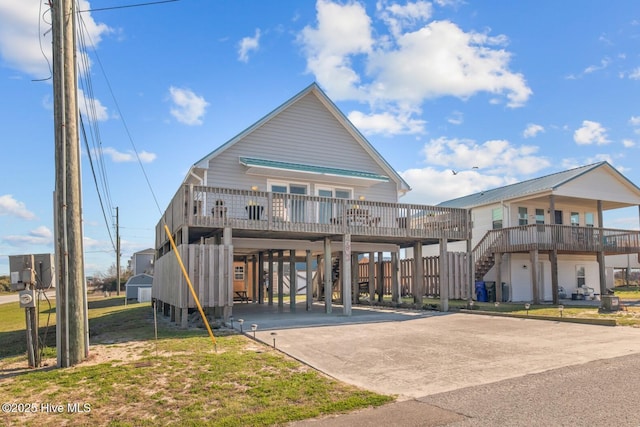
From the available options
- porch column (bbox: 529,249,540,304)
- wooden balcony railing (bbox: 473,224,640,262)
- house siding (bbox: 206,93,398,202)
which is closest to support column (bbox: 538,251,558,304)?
wooden balcony railing (bbox: 473,224,640,262)

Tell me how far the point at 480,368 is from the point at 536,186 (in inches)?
768

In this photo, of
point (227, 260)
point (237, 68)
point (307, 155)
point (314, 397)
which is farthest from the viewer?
point (307, 155)

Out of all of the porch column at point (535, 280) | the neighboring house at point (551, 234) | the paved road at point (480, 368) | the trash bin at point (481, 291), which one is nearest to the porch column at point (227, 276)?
the paved road at point (480, 368)

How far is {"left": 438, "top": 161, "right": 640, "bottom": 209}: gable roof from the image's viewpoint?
2252 cm

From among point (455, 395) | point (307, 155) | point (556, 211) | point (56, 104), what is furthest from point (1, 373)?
point (556, 211)

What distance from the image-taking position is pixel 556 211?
2608 centimetres

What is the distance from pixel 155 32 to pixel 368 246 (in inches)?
434

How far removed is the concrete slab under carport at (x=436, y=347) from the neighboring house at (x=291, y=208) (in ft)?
7.47

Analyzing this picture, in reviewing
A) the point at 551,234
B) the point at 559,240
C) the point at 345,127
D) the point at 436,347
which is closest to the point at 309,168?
the point at 345,127

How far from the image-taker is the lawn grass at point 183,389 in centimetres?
498

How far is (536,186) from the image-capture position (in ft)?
79.1

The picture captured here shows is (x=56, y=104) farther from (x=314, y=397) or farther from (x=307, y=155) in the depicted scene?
(x=307, y=155)

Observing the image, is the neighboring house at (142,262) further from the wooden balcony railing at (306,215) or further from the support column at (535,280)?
Result: the support column at (535,280)

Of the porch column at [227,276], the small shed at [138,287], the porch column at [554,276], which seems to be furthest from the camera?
the small shed at [138,287]
